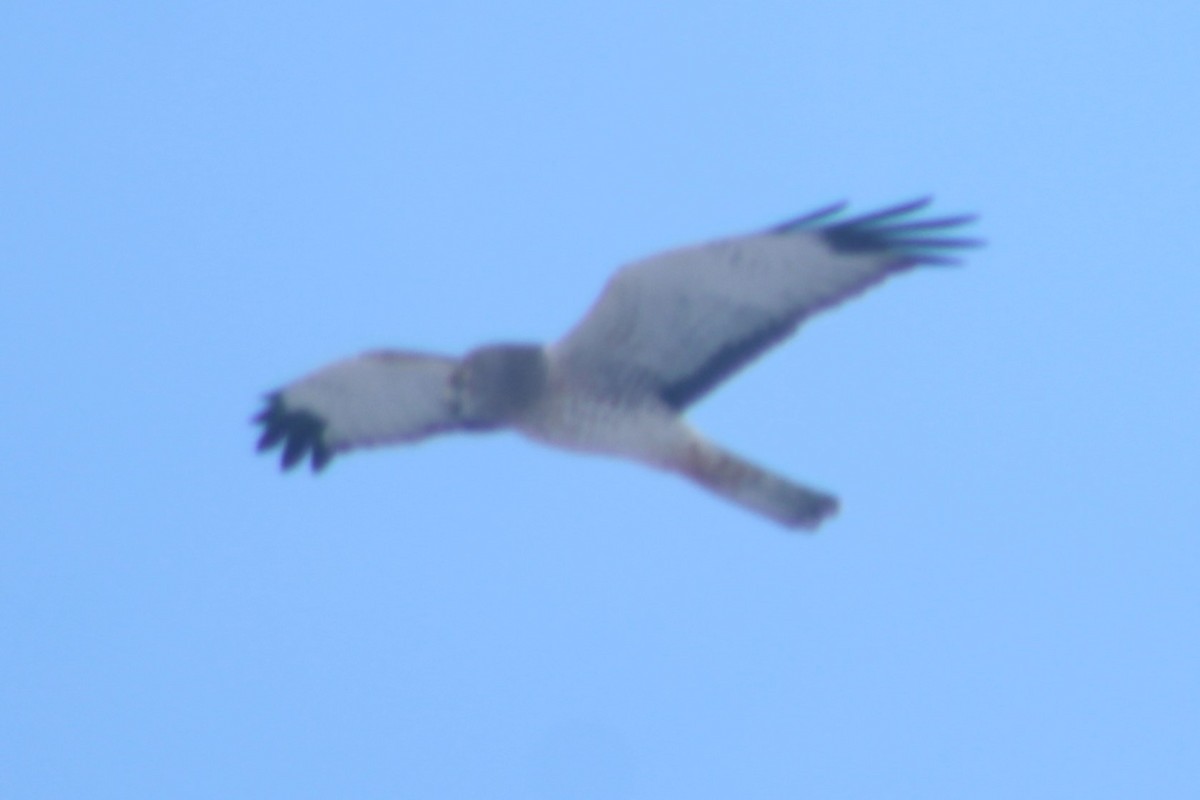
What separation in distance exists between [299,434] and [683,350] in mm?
2017

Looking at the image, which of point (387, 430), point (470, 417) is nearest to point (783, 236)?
point (470, 417)

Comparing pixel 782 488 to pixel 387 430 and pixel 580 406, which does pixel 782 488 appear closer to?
pixel 580 406

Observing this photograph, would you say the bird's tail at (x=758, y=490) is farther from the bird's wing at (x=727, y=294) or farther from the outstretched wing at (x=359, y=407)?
the outstretched wing at (x=359, y=407)

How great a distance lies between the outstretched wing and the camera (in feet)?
28.6

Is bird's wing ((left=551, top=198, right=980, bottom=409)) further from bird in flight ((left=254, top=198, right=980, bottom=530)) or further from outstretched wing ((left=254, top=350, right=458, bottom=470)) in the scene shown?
outstretched wing ((left=254, top=350, right=458, bottom=470))

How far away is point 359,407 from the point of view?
906 centimetres

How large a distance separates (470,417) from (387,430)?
0.68m

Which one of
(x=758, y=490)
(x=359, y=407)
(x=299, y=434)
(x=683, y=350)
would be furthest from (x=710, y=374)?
(x=299, y=434)

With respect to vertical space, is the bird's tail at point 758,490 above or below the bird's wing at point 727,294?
below

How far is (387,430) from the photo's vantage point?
912 cm

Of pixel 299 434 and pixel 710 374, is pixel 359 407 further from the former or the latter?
pixel 710 374

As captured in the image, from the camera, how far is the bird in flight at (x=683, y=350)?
25.4ft

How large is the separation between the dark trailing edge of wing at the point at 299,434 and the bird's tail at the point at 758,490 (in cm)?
200

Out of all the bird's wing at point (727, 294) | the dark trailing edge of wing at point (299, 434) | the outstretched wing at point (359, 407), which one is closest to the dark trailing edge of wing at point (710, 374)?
the bird's wing at point (727, 294)
